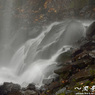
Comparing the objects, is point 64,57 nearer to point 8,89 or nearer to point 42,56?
point 42,56

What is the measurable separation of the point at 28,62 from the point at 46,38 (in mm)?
3641

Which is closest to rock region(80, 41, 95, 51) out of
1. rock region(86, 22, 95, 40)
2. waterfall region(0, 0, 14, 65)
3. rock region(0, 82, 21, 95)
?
rock region(86, 22, 95, 40)

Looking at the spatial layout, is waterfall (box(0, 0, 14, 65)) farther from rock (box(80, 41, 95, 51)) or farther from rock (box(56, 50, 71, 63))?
rock (box(80, 41, 95, 51))

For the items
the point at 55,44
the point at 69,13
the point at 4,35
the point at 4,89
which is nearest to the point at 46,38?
the point at 55,44

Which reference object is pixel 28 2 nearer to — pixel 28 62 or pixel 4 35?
pixel 4 35

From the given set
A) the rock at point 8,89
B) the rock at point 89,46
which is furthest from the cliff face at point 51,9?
the rock at point 8,89

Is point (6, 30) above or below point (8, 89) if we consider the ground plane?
above

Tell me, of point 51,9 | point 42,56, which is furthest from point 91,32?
point 51,9

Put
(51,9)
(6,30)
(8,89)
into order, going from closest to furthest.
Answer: (8,89) → (51,9) → (6,30)

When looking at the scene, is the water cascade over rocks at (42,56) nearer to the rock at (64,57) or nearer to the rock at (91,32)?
the rock at (64,57)

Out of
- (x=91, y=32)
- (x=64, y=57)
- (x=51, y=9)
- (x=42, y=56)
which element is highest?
(x=51, y=9)

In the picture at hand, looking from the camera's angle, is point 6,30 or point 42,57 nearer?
point 42,57

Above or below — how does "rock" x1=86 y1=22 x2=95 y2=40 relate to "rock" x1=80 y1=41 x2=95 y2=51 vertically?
above

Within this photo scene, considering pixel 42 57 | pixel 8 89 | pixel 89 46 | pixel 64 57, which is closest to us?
pixel 8 89
